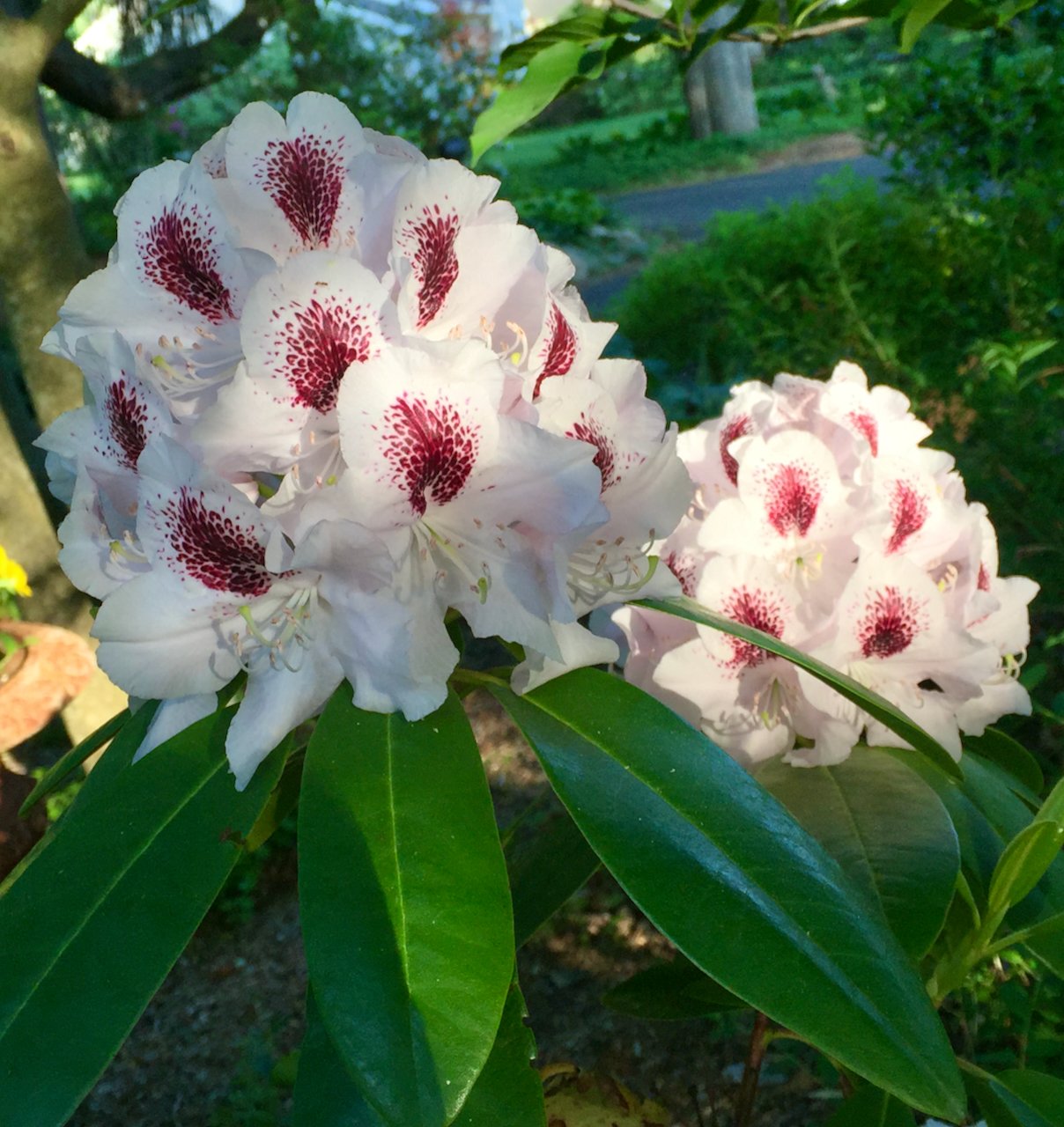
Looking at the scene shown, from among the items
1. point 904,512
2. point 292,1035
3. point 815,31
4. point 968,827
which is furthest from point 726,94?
point 968,827

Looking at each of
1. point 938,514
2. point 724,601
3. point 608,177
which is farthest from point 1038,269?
point 608,177

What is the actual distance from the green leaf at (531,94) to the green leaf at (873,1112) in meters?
0.90

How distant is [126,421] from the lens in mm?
665

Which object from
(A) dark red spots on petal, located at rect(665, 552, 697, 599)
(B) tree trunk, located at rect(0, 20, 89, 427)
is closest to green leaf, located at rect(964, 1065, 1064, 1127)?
(A) dark red spots on petal, located at rect(665, 552, 697, 599)

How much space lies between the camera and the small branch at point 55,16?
1.82 meters

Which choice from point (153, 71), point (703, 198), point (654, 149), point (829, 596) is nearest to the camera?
point (829, 596)

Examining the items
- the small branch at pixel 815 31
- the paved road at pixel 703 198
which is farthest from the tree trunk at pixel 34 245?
the paved road at pixel 703 198

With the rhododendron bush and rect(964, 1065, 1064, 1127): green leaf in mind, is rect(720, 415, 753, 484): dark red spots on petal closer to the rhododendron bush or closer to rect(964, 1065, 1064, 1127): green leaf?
the rhododendron bush

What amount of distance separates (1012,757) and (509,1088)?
66 cm

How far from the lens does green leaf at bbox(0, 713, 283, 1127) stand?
561mm

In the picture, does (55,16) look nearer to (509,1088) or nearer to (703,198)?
(509,1088)

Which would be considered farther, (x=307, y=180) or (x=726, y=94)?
(x=726, y=94)

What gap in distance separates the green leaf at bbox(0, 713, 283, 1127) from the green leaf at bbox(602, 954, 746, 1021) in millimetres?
509

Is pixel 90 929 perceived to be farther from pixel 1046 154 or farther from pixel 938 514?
pixel 1046 154
